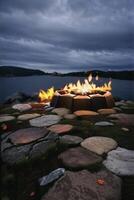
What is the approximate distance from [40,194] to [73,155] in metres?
1.28

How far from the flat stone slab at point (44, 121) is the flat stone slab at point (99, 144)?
6.47 feet

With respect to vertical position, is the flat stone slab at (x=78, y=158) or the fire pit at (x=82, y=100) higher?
the fire pit at (x=82, y=100)

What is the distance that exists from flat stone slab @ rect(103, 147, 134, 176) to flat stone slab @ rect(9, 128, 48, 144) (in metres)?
1.79

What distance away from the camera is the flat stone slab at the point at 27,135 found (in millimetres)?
5250

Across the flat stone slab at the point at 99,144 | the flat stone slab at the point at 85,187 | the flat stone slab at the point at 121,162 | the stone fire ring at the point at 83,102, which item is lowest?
the flat stone slab at the point at 85,187

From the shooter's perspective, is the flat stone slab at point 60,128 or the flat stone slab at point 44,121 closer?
the flat stone slab at point 60,128

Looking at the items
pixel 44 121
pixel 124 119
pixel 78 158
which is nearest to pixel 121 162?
pixel 78 158

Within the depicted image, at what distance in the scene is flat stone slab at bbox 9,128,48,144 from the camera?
5.25m

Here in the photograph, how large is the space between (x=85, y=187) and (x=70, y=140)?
1.87 m

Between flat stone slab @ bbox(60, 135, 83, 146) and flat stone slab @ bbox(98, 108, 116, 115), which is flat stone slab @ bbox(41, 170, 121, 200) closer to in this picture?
flat stone slab @ bbox(60, 135, 83, 146)

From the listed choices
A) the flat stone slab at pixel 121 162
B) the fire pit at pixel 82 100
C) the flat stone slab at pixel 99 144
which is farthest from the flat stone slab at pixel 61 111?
the flat stone slab at pixel 121 162

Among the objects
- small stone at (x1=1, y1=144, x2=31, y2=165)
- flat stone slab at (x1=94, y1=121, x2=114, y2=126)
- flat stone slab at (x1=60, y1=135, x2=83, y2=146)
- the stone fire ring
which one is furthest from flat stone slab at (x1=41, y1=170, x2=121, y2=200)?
the stone fire ring

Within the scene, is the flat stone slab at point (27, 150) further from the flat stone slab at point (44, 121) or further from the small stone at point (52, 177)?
the flat stone slab at point (44, 121)

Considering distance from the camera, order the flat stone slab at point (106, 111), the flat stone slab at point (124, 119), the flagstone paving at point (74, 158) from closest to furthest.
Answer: the flagstone paving at point (74, 158)
the flat stone slab at point (124, 119)
the flat stone slab at point (106, 111)
